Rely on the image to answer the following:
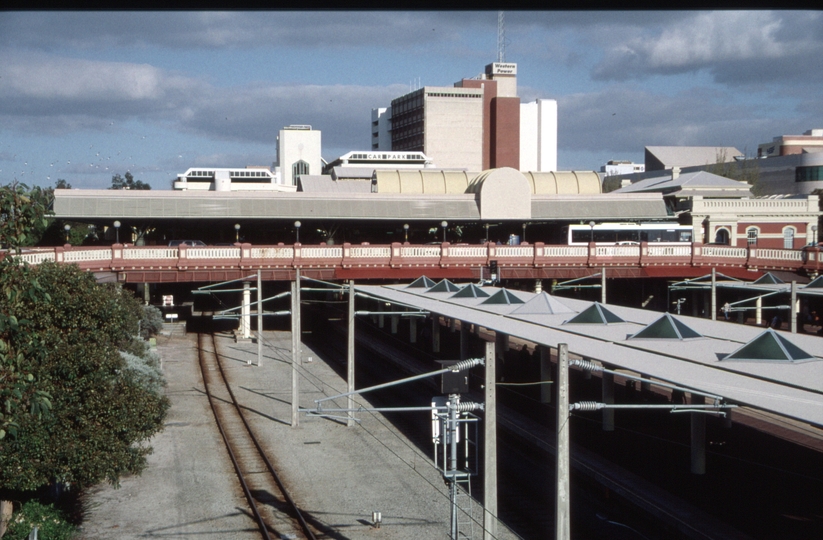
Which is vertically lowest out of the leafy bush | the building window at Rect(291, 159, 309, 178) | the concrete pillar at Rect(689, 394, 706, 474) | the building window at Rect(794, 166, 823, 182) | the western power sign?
the leafy bush

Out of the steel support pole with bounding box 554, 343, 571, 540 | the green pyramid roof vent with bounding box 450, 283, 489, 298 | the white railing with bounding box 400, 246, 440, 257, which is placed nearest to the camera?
the steel support pole with bounding box 554, 343, 571, 540

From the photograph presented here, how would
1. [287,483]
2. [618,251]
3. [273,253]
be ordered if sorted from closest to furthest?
[287,483]
[273,253]
[618,251]

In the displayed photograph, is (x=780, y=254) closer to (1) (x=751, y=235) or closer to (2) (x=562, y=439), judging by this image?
(1) (x=751, y=235)

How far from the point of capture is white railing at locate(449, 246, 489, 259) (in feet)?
175

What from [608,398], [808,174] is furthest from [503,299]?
[808,174]

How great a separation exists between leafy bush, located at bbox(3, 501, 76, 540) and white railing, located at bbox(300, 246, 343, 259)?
32700mm

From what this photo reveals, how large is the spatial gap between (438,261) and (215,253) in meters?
13.9

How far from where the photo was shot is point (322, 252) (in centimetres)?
5131

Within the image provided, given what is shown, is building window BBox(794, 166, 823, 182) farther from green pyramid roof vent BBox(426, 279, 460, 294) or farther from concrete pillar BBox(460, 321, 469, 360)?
concrete pillar BBox(460, 321, 469, 360)

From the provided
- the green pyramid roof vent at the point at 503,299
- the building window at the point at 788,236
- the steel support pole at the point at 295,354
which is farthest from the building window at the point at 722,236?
the steel support pole at the point at 295,354

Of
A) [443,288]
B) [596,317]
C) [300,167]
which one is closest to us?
[596,317]

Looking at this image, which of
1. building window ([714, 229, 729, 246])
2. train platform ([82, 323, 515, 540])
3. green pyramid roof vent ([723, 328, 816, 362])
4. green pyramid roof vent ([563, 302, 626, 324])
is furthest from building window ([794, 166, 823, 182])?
green pyramid roof vent ([723, 328, 816, 362])

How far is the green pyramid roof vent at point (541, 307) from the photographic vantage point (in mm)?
31562
